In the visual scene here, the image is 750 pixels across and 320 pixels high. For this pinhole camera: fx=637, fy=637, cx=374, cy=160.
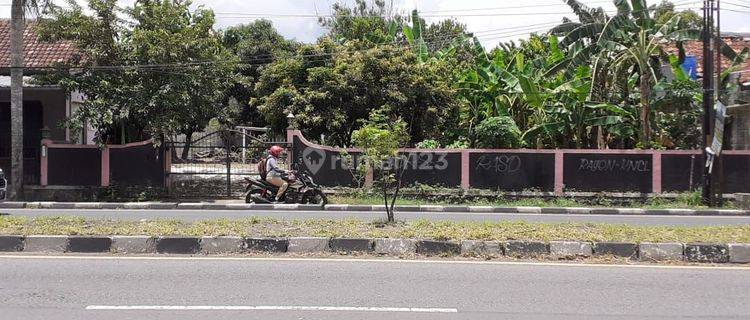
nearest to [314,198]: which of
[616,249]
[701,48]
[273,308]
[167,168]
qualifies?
[167,168]

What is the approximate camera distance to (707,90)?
1709cm

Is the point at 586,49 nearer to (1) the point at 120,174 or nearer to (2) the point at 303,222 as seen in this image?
(2) the point at 303,222

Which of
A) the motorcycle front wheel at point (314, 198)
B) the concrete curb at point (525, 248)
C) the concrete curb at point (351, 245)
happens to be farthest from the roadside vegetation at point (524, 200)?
the concrete curb at point (525, 248)

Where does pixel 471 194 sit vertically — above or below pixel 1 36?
below

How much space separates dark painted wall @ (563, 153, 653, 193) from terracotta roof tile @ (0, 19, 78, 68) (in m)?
15.2

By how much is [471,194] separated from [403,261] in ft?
36.1

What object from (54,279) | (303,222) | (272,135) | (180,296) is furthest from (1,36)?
(180,296)

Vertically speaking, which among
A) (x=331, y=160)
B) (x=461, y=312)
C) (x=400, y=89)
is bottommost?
(x=461, y=312)

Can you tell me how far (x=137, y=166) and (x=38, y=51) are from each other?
5.96 meters

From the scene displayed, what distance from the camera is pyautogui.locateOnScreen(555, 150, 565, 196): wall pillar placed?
18.7 m

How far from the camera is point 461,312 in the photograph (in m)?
5.44

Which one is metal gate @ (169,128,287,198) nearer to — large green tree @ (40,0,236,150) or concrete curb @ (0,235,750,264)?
large green tree @ (40,0,236,150)

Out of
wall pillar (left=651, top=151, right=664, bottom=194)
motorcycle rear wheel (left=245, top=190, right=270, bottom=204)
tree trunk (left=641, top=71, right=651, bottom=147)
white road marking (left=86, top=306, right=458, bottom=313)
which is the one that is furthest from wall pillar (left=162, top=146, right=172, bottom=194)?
tree trunk (left=641, top=71, right=651, bottom=147)

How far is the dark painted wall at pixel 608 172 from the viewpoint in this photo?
18656mm
